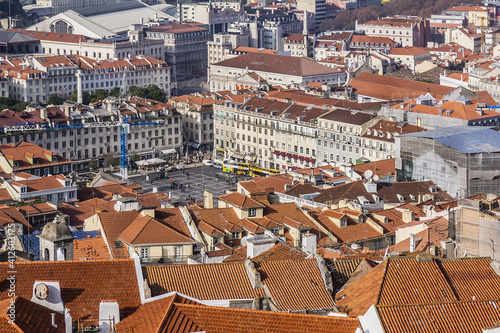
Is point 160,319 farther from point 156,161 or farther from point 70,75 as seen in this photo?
point 70,75

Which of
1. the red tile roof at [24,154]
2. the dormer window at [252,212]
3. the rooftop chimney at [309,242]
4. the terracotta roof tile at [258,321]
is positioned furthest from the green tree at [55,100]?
the terracotta roof tile at [258,321]

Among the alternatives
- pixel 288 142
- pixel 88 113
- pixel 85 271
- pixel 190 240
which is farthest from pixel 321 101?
pixel 85 271

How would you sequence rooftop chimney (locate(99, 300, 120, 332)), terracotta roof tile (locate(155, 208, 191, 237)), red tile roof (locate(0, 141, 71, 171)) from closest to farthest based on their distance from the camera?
rooftop chimney (locate(99, 300, 120, 332)) < terracotta roof tile (locate(155, 208, 191, 237)) < red tile roof (locate(0, 141, 71, 171))

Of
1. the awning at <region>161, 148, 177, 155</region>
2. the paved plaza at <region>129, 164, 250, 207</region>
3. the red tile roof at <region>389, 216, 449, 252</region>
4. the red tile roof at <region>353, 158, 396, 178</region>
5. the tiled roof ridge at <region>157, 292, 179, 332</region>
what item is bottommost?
the paved plaza at <region>129, 164, 250, 207</region>

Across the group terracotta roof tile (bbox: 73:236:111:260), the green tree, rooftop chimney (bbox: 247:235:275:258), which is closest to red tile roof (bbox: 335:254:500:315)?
rooftop chimney (bbox: 247:235:275:258)

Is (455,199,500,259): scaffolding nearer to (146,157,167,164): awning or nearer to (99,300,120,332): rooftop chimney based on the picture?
(99,300,120,332): rooftop chimney

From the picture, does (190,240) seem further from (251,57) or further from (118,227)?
(251,57)

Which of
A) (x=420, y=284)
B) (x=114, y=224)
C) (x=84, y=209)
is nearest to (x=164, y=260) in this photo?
(x=114, y=224)
